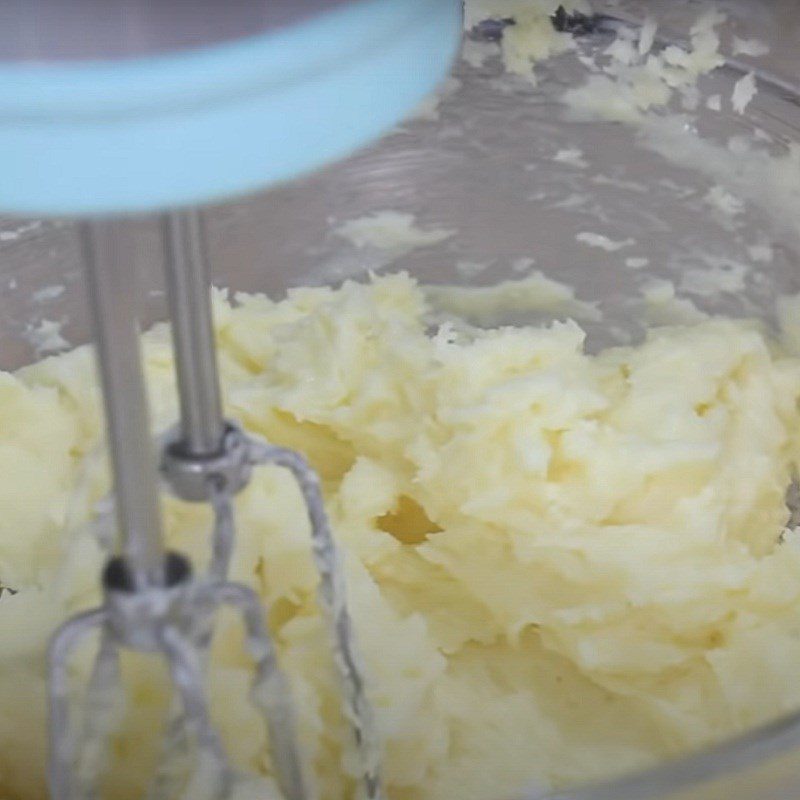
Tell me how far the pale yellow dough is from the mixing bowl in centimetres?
5

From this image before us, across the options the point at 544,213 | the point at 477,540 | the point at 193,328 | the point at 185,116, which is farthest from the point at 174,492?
the point at 544,213

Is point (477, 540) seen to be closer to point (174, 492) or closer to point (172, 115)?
point (174, 492)

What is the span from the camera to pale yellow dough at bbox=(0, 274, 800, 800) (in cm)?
78

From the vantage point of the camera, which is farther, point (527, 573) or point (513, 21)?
point (513, 21)

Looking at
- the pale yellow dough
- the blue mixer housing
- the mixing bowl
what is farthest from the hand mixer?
the mixing bowl

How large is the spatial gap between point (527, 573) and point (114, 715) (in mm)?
299

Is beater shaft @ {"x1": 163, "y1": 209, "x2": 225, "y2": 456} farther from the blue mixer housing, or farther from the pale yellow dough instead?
the pale yellow dough

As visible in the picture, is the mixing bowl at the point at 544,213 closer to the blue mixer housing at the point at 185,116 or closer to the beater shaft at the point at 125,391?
the beater shaft at the point at 125,391

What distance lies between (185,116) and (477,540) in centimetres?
59

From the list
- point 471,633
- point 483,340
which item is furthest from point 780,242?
point 471,633

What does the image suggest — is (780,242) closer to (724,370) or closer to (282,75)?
(724,370)

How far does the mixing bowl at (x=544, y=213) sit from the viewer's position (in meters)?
0.95

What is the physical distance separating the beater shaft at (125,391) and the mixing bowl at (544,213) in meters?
0.50

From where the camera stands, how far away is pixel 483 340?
957 millimetres
